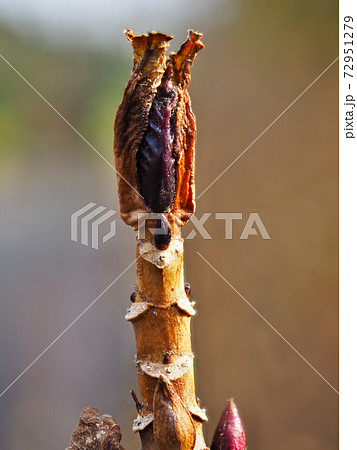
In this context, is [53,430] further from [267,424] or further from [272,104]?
[272,104]

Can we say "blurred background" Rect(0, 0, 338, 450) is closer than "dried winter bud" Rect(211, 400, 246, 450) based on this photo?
No

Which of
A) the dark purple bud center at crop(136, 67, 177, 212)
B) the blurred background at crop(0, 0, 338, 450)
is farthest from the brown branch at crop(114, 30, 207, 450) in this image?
the blurred background at crop(0, 0, 338, 450)

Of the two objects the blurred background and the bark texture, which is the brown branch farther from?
the blurred background

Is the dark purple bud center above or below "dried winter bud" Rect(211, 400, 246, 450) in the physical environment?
above

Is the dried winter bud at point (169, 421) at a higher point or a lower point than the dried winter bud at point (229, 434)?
higher

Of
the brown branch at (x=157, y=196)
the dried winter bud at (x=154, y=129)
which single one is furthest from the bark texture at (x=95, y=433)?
the dried winter bud at (x=154, y=129)

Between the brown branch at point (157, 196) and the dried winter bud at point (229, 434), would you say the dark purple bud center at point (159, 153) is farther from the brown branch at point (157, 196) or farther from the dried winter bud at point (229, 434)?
the dried winter bud at point (229, 434)

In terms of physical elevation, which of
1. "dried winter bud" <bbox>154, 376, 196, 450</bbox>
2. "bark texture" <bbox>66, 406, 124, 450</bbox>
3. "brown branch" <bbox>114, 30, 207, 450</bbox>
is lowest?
"bark texture" <bbox>66, 406, 124, 450</bbox>
